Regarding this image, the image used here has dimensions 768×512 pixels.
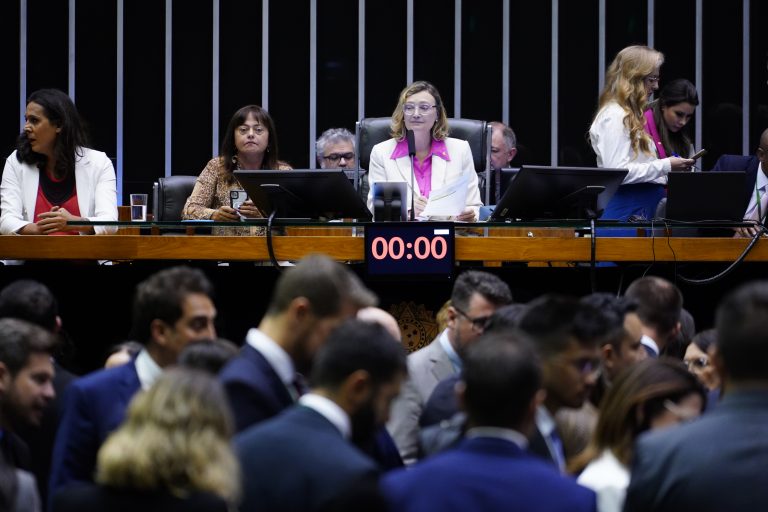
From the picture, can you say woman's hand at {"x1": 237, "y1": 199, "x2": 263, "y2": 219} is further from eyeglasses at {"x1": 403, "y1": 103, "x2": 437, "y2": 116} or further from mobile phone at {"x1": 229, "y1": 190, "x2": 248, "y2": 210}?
eyeglasses at {"x1": 403, "y1": 103, "x2": 437, "y2": 116}

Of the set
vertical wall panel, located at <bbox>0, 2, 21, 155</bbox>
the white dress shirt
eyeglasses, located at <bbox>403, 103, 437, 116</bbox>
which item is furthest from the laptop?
vertical wall panel, located at <bbox>0, 2, 21, 155</bbox>

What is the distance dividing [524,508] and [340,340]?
593mm

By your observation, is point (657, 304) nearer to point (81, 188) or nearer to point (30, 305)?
point (30, 305)

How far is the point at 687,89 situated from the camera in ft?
23.6

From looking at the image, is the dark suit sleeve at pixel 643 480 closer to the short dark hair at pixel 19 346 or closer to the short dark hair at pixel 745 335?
the short dark hair at pixel 745 335

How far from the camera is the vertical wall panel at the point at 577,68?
36.2 ft

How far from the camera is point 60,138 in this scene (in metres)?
6.50

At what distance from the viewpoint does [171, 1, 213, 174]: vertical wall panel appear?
36.1 feet

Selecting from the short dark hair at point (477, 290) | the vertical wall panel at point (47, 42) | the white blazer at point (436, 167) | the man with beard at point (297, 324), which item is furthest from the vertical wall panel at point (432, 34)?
the man with beard at point (297, 324)

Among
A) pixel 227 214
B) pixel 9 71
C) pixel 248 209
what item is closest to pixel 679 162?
pixel 248 209

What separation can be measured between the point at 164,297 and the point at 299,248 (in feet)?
7.50

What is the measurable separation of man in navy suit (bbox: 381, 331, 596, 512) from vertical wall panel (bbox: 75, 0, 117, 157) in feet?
28.3

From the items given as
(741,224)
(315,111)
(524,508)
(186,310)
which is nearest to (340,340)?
(524,508)

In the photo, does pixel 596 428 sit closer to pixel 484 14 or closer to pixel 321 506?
pixel 321 506
